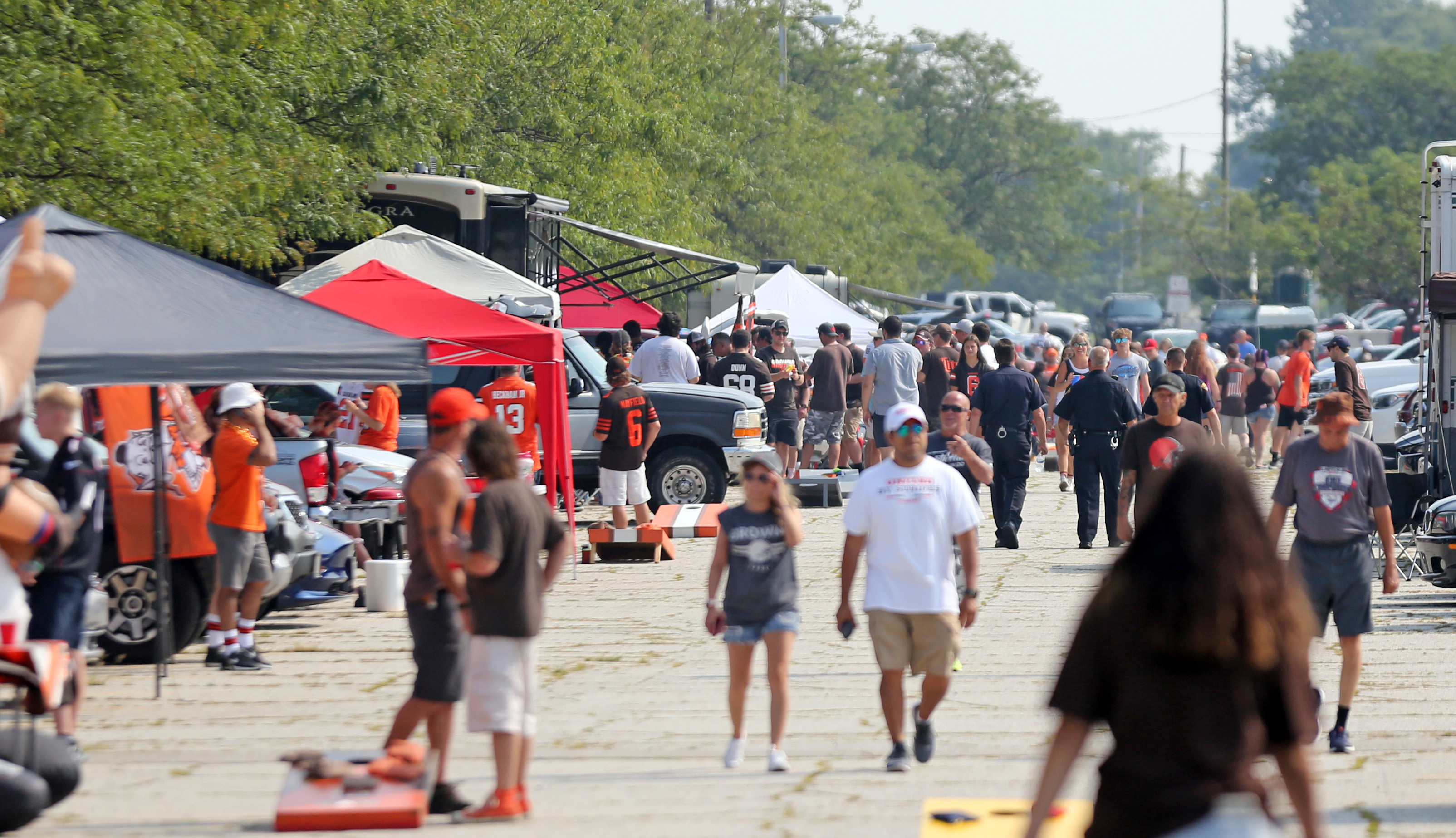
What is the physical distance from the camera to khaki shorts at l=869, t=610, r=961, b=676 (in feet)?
25.3

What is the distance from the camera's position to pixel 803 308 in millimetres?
29078

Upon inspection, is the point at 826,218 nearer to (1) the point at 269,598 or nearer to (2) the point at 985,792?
(1) the point at 269,598

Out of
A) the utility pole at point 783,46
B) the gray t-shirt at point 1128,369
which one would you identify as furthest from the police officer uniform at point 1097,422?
the utility pole at point 783,46

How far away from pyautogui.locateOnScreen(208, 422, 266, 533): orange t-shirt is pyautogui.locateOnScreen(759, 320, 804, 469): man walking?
34.9 feet

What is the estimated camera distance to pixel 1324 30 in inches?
6850

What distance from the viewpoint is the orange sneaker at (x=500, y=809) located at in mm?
6922

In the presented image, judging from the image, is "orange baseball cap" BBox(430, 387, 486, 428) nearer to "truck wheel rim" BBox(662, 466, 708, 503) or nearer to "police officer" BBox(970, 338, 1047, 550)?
"police officer" BBox(970, 338, 1047, 550)

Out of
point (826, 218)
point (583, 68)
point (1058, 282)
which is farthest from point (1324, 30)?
point (583, 68)

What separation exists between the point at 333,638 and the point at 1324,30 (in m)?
178

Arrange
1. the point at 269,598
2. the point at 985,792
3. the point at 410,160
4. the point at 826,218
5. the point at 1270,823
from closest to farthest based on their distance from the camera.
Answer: the point at 1270,823
the point at 985,792
the point at 269,598
the point at 410,160
the point at 826,218

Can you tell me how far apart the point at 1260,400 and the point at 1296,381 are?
225cm

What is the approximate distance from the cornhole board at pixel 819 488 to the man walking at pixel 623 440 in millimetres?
4278

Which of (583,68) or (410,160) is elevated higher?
(583,68)

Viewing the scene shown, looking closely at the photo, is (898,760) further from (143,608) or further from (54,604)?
(143,608)
